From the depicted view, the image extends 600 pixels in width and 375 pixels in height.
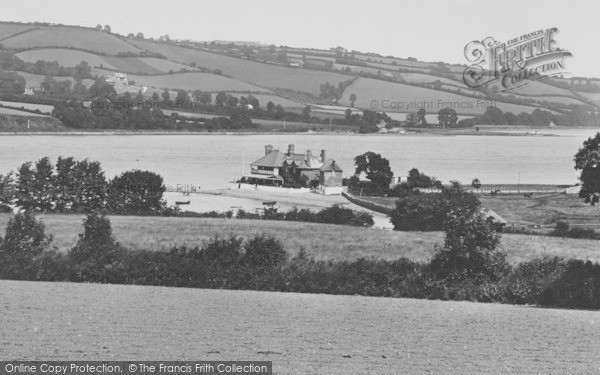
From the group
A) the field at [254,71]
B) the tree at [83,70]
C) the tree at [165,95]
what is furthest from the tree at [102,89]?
A: the field at [254,71]

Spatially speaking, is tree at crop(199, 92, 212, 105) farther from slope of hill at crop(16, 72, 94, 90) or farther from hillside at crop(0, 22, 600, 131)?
slope of hill at crop(16, 72, 94, 90)

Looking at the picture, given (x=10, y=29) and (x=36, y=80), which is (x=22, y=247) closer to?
(x=36, y=80)

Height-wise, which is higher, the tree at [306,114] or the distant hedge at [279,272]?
the tree at [306,114]

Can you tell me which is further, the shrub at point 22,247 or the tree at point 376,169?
the tree at point 376,169

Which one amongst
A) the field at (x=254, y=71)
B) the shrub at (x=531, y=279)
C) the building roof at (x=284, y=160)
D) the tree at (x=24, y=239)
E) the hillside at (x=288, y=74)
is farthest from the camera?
the field at (x=254, y=71)

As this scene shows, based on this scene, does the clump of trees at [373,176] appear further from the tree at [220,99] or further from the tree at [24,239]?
the tree at [220,99]

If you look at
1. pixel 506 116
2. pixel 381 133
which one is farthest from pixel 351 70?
pixel 506 116

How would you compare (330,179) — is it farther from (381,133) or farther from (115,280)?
(381,133)

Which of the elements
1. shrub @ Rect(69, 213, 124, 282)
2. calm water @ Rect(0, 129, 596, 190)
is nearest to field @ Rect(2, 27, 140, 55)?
calm water @ Rect(0, 129, 596, 190)
